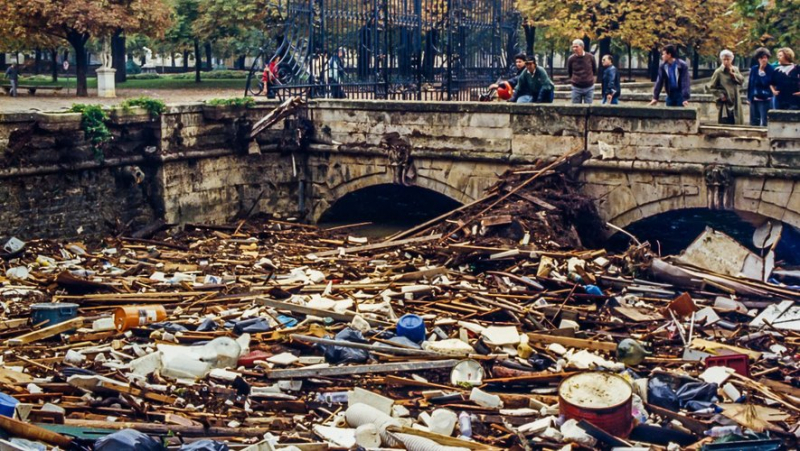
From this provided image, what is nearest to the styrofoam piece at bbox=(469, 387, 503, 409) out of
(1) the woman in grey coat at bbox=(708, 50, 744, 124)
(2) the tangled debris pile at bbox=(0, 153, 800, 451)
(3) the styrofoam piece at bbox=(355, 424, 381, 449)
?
(2) the tangled debris pile at bbox=(0, 153, 800, 451)

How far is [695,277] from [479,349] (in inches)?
170

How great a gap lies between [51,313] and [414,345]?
4.32 m

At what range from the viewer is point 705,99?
21.7 meters

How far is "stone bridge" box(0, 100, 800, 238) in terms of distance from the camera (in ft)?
55.7

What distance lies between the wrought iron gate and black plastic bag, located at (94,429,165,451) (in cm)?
1205

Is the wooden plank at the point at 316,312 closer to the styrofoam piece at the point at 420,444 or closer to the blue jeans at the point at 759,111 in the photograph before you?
the styrofoam piece at the point at 420,444

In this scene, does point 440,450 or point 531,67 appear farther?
point 531,67

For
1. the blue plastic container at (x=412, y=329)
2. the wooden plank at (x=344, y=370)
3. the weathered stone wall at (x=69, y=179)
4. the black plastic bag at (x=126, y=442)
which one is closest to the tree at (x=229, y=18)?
the weathered stone wall at (x=69, y=179)

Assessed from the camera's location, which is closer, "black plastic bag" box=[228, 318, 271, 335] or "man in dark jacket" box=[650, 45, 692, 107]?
"black plastic bag" box=[228, 318, 271, 335]

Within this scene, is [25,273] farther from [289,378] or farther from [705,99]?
[705,99]

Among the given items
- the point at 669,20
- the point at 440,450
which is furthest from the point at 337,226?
the point at 669,20

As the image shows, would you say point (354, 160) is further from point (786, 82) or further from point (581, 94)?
point (786, 82)

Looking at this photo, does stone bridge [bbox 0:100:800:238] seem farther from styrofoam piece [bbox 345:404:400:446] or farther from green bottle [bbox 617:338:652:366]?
styrofoam piece [bbox 345:404:400:446]

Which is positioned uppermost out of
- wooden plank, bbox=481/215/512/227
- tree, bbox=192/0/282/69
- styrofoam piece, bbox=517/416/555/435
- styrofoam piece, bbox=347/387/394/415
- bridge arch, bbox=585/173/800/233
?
tree, bbox=192/0/282/69
